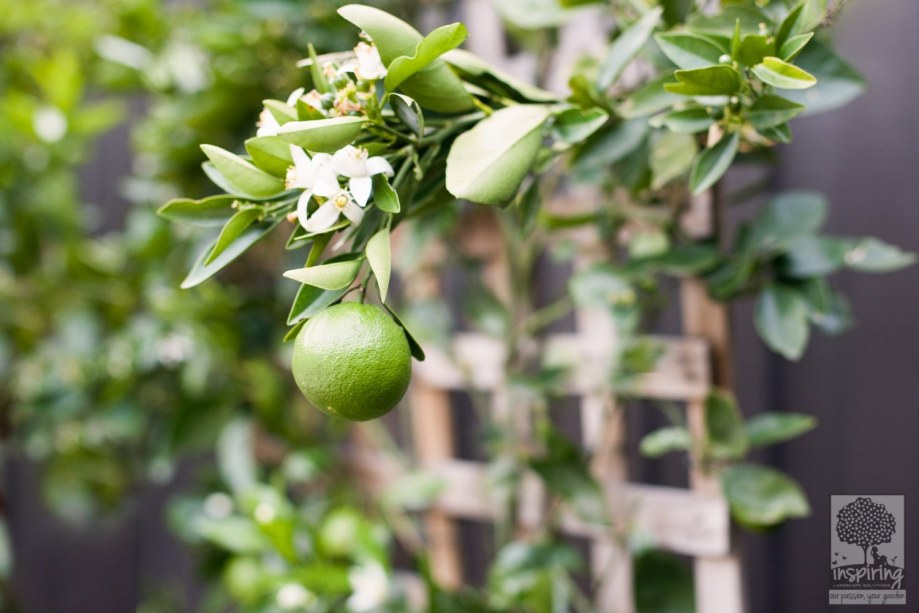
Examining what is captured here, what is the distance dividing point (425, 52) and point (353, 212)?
114mm

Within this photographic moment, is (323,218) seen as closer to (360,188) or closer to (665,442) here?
(360,188)

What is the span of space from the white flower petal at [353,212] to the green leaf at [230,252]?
6 centimetres

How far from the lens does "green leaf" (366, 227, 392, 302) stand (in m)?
0.47

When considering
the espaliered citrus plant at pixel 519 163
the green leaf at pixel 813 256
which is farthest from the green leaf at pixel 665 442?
the green leaf at pixel 813 256

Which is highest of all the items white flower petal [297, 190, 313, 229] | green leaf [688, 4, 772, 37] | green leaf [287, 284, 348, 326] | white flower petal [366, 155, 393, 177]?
green leaf [688, 4, 772, 37]

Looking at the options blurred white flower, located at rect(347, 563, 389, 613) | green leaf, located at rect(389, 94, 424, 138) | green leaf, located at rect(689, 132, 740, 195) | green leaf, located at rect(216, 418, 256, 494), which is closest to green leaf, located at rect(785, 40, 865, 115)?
green leaf, located at rect(689, 132, 740, 195)

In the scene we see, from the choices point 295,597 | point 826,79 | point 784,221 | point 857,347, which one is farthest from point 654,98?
point 295,597

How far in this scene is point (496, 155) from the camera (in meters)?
0.53

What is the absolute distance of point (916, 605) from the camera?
78 centimetres

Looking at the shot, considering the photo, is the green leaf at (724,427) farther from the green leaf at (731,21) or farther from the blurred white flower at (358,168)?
the blurred white flower at (358,168)

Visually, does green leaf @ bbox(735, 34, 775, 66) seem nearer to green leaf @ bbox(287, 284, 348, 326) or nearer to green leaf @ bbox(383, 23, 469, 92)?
green leaf @ bbox(383, 23, 469, 92)

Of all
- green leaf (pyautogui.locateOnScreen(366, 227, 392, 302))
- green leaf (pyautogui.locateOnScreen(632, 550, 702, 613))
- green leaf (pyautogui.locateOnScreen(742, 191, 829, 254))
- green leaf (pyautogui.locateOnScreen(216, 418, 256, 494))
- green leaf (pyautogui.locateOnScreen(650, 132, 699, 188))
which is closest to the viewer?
green leaf (pyautogui.locateOnScreen(366, 227, 392, 302))

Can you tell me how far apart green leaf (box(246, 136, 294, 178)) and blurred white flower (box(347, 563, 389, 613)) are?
2.21 ft

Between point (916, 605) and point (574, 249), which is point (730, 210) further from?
point (916, 605)
